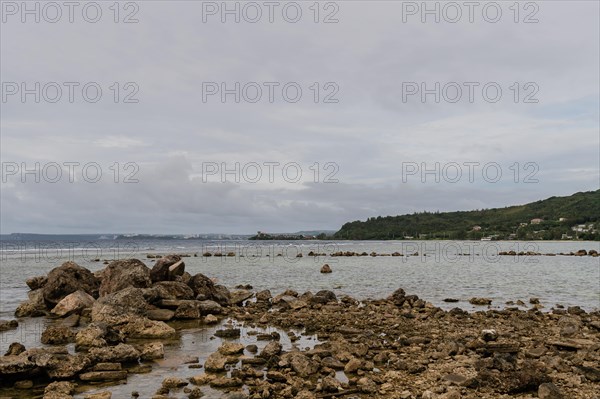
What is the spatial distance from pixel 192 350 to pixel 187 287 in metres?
11.7

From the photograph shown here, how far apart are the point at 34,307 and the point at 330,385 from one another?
806 inches

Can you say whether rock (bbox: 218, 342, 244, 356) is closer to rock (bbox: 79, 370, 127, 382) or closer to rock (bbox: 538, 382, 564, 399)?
rock (bbox: 79, 370, 127, 382)

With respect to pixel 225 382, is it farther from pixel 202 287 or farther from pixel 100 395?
pixel 202 287

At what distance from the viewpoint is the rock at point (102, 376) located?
41.4 ft

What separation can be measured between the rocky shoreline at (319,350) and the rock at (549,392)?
0.9 inches

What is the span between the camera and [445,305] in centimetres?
2806

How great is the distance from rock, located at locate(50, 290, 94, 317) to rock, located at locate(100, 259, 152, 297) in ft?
4.70

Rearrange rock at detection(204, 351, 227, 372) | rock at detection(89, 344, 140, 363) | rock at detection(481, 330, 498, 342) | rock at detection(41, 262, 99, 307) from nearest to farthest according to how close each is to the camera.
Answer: rock at detection(204, 351, 227, 372), rock at detection(89, 344, 140, 363), rock at detection(481, 330, 498, 342), rock at detection(41, 262, 99, 307)

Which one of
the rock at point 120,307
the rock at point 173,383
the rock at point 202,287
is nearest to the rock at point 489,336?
the rock at point 173,383

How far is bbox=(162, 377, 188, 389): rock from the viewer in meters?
12.0

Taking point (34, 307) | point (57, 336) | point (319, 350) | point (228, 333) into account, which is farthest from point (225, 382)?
point (34, 307)

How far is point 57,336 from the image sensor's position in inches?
703

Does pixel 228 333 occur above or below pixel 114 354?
below

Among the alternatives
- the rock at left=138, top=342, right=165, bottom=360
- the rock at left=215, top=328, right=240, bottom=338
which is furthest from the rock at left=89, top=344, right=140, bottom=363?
the rock at left=215, top=328, right=240, bottom=338
